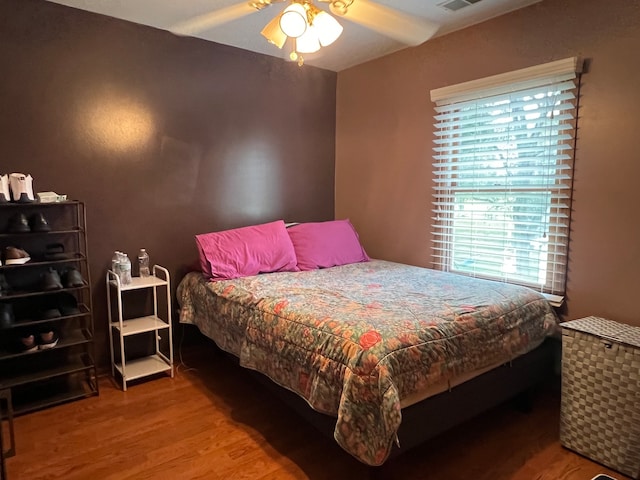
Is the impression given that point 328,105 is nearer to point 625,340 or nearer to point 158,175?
point 158,175

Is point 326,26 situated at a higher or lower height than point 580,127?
higher

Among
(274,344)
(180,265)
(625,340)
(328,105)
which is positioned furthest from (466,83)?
(180,265)

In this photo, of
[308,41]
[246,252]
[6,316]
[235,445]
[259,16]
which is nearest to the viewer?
[308,41]

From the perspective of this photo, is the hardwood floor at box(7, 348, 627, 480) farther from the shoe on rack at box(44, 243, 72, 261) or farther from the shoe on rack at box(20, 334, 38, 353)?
the shoe on rack at box(44, 243, 72, 261)

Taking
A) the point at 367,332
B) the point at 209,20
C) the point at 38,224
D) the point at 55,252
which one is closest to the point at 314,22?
the point at 209,20

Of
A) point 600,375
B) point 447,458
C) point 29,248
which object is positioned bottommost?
point 447,458

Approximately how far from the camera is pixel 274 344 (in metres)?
2.10

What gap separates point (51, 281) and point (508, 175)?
2.87 m

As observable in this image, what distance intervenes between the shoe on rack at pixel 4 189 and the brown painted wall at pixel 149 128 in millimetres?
217

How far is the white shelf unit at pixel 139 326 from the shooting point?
2.73m

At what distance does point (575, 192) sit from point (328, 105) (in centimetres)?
228

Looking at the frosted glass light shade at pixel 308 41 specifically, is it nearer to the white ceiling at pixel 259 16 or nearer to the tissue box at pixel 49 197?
the white ceiling at pixel 259 16

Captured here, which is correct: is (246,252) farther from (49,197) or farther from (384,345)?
(384,345)

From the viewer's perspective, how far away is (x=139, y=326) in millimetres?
2834
